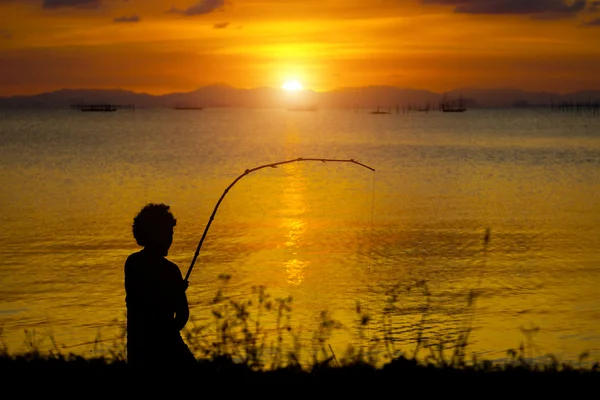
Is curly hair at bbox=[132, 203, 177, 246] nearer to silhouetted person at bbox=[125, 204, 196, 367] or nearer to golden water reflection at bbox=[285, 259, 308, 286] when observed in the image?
silhouetted person at bbox=[125, 204, 196, 367]

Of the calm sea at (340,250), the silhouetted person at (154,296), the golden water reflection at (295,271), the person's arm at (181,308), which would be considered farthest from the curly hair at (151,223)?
the golden water reflection at (295,271)

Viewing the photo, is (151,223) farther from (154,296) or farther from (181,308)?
(181,308)

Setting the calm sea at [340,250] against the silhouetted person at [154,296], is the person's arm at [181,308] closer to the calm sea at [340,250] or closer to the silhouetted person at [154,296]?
the silhouetted person at [154,296]

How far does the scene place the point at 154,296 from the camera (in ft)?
20.7

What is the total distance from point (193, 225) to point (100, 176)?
74.0ft

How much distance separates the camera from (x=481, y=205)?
110 feet

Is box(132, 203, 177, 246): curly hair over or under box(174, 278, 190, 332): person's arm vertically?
over

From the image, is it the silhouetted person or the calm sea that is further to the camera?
the calm sea

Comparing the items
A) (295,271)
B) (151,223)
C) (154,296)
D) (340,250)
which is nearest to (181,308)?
(154,296)

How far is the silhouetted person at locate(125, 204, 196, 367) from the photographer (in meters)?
6.18

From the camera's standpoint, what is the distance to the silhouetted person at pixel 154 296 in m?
6.18

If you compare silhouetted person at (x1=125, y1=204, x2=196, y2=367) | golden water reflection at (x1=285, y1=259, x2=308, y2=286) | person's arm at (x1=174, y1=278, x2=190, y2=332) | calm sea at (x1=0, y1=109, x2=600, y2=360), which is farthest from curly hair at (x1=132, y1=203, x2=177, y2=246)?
golden water reflection at (x1=285, y1=259, x2=308, y2=286)

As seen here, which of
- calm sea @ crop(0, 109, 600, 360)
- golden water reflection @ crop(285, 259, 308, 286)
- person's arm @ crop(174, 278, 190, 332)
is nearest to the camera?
person's arm @ crop(174, 278, 190, 332)

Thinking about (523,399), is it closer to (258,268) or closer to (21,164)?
(258,268)
